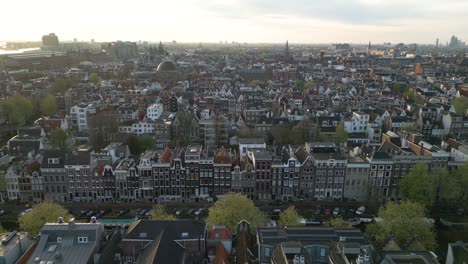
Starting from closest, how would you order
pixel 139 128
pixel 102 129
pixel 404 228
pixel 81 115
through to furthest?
pixel 404 228 < pixel 102 129 < pixel 139 128 < pixel 81 115

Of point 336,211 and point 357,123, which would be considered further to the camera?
point 357,123

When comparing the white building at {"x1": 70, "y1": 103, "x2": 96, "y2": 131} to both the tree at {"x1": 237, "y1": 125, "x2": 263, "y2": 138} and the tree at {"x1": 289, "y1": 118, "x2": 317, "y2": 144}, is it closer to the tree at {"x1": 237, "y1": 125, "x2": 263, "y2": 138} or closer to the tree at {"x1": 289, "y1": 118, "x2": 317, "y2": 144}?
the tree at {"x1": 237, "y1": 125, "x2": 263, "y2": 138}

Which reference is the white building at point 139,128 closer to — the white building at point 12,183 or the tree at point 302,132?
the white building at point 12,183

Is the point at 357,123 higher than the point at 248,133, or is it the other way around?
the point at 357,123

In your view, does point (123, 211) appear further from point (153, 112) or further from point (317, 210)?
point (153, 112)

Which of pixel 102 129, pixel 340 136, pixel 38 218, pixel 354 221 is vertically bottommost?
pixel 354 221

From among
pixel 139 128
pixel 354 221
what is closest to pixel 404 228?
pixel 354 221

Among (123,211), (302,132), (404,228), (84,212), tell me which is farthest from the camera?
(302,132)
